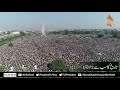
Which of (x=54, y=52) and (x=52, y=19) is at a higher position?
(x=52, y=19)

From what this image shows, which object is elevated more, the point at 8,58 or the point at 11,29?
the point at 11,29

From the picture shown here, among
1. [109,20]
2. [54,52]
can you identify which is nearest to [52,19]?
[54,52]

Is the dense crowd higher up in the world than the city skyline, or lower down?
lower down

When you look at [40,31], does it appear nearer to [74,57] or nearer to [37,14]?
[37,14]

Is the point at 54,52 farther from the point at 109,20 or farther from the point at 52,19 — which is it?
the point at 109,20

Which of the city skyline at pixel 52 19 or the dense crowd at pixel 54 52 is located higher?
the city skyline at pixel 52 19

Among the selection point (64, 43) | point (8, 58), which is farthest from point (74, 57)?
point (8, 58)
